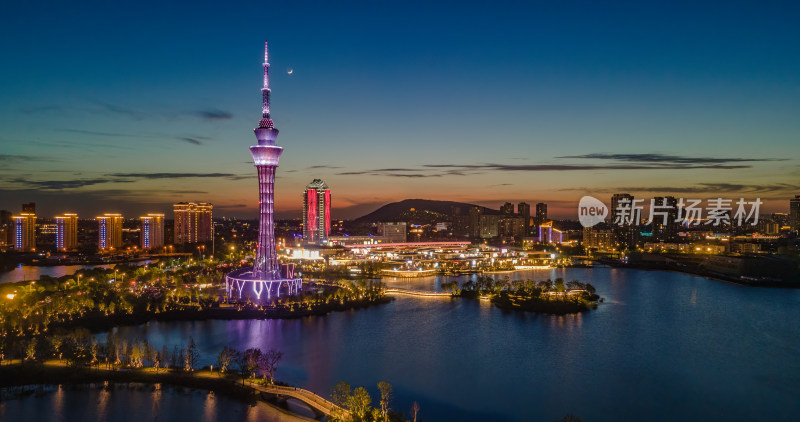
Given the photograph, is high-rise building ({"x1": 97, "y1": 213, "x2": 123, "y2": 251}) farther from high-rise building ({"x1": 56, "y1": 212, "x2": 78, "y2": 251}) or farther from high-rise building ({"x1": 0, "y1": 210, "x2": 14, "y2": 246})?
high-rise building ({"x1": 0, "y1": 210, "x2": 14, "y2": 246})

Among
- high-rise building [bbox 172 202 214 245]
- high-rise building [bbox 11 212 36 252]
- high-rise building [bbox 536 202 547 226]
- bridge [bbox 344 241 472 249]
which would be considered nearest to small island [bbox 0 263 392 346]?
bridge [bbox 344 241 472 249]

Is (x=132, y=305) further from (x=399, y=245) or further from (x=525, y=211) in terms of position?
(x=525, y=211)

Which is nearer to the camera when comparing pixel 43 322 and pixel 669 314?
pixel 43 322

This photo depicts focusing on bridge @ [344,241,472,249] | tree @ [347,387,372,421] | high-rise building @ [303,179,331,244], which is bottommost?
tree @ [347,387,372,421]

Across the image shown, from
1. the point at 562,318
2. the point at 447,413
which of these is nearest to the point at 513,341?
the point at 562,318

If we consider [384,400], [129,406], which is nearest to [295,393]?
[384,400]

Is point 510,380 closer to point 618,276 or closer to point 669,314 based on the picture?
point 669,314
